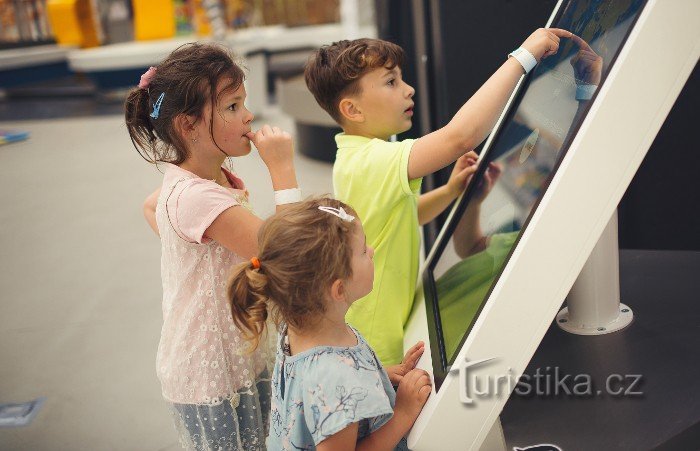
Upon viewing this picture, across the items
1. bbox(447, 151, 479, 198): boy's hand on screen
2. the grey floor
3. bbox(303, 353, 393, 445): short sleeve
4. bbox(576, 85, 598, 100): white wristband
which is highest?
bbox(576, 85, 598, 100): white wristband

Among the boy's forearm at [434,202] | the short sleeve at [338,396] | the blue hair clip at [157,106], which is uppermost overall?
the blue hair clip at [157,106]

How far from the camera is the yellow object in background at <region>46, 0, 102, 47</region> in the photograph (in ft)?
29.5

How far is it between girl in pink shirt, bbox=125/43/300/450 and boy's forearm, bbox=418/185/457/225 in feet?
1.38

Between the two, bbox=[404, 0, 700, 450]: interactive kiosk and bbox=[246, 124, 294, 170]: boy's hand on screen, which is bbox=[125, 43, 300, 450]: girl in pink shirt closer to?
bbox=[246, 124, 294, 170]: boy's hand on screen

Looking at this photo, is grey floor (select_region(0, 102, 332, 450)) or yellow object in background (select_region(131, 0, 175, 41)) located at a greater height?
yellow object in background (select_region(131, 0, 175, 41))

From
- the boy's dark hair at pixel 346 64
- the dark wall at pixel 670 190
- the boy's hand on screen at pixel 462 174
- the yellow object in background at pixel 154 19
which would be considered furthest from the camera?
the yellow object in background at pixel 154 19

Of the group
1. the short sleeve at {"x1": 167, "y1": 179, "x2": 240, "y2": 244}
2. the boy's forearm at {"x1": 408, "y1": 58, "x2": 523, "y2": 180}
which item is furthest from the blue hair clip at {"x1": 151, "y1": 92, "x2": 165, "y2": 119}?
the boy's forearm at {"x1": 408, "y1": 58, "x2": 523, "y2": 180}

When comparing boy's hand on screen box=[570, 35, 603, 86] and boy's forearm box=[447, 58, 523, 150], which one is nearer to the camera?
boy's hand on screen box=[570, 35, 603, 86]

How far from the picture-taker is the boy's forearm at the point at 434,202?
1.61 meters

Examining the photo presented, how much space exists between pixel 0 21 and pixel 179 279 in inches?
384

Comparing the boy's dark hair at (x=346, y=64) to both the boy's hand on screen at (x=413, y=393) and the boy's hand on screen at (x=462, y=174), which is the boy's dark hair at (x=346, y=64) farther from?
the boy's hand on screen at (x=413, y=393)

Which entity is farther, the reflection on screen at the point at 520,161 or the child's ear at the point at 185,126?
the child's ear at the point at 185,126

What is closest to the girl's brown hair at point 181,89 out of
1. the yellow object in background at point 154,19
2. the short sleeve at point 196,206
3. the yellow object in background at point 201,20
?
the short sleeve at point 196,206

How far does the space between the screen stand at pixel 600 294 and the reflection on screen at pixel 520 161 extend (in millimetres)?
236
